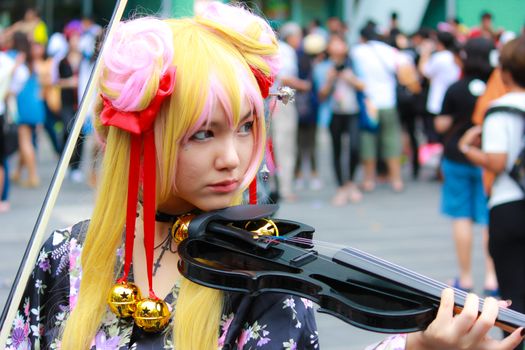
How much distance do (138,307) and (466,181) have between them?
422 centimetres

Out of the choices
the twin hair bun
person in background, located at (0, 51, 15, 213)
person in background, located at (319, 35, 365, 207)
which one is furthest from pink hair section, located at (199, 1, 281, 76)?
person in background, located at (319, 35, 365, 207)

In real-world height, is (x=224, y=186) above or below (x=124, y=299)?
above

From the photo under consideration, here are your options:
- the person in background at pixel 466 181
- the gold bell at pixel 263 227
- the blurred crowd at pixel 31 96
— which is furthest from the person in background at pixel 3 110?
the gold bell at pixel 263 227

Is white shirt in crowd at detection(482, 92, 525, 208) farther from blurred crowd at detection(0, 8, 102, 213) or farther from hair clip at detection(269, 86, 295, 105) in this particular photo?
blurred crowd at detection(0, 8, 102, 213)

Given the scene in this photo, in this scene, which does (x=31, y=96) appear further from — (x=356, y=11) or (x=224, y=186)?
(x=356, y=11)

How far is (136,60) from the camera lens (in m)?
1.68

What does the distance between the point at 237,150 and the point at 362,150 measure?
7855mm

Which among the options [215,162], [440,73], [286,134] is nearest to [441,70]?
[440,73]

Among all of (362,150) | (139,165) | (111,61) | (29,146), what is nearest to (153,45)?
(111,61)

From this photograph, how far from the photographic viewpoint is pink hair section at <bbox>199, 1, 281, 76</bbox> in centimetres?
177

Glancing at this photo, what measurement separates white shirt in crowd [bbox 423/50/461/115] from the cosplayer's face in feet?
26.3

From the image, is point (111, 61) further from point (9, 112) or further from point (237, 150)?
point (9, 112)

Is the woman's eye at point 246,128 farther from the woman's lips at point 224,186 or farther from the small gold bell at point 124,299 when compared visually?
the small gold bell at point 124,299

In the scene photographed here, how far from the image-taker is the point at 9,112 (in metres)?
9.02
